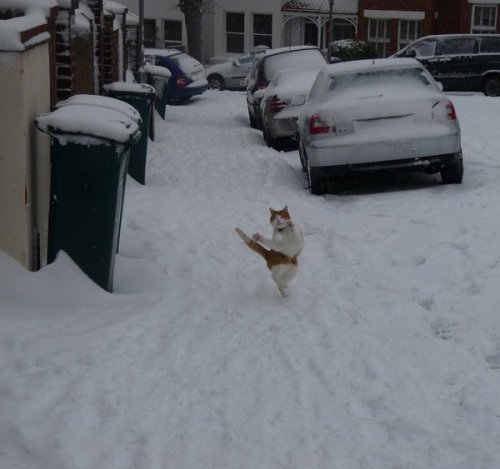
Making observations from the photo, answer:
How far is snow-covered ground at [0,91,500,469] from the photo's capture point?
A: 4.86 metres

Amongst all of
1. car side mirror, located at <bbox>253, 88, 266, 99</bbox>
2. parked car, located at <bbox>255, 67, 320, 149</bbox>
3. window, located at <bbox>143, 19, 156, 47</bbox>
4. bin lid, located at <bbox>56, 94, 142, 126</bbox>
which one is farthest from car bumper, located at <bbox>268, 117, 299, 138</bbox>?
window, located at <bbox>143, 19, 156, 47</bbox>

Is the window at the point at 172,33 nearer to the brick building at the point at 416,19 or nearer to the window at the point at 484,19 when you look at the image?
the brick building at the point at 416,19

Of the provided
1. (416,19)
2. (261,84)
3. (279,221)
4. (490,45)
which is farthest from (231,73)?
(279,221)

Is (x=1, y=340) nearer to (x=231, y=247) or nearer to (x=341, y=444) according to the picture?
(x=341, y=444)

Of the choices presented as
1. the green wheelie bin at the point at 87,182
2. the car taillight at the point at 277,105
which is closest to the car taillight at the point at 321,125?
the green wheelie bin at the point at 87,182

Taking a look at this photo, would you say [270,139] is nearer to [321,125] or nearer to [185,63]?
[321,125]

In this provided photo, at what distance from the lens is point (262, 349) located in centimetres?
631

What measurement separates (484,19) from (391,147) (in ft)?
96.2

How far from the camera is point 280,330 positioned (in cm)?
675

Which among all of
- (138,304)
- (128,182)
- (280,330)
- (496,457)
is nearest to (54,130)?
(138,304)

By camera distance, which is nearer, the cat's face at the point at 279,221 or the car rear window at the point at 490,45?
the cat's face at the point at 279,221

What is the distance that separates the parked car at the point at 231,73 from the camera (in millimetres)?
34562

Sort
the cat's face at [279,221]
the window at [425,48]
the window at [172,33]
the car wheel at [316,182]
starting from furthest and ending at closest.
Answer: the window at [172,33] → the window at [425,48] → the car wheel at [316,182] → the cat's face at [279,221]

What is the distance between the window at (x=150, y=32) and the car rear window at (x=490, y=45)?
19.9m
